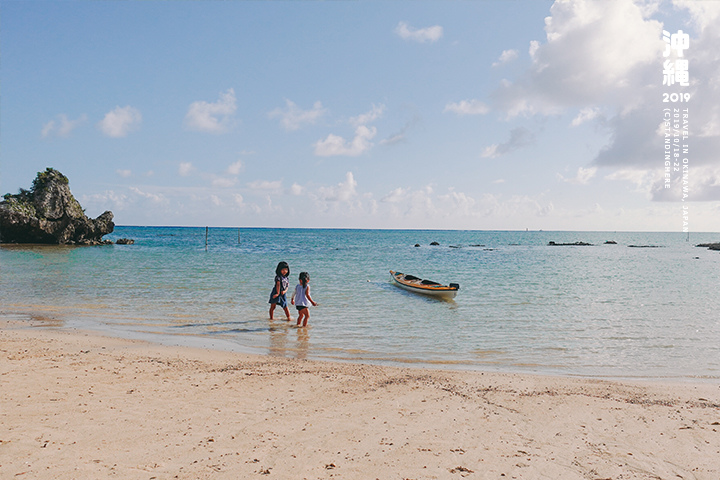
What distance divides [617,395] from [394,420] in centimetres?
403

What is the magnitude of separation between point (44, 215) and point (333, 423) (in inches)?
2511

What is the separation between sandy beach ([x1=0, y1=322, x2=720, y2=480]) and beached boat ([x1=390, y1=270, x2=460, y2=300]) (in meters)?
10.6

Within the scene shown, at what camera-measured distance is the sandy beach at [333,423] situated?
14.6 feet

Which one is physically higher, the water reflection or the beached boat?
the beached boat

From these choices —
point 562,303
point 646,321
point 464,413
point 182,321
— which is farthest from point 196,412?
point 562,303

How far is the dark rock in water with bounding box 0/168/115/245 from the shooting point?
5300cm

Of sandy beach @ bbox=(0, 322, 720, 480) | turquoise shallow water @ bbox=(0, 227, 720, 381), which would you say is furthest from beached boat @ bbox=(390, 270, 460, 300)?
sandy beach @ bbox=(0, 322, 720, 480)

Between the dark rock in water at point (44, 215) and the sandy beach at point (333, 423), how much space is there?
5718 cm

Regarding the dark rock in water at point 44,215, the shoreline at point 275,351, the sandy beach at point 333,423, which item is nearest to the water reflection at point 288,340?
the shoreline at point 275,351

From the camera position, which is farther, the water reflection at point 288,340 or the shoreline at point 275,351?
the water reflection at point 288,340

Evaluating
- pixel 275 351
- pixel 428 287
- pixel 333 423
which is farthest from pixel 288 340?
pixel 428 287

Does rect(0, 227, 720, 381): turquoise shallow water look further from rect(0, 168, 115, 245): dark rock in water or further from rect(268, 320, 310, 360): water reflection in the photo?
rect(0, 168, 115, 245): dark rock in water

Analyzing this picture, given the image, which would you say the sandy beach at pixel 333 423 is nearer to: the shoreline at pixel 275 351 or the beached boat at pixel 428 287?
the shoreline at pixel 275 351

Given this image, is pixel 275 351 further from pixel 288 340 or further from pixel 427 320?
pixel 427 320
